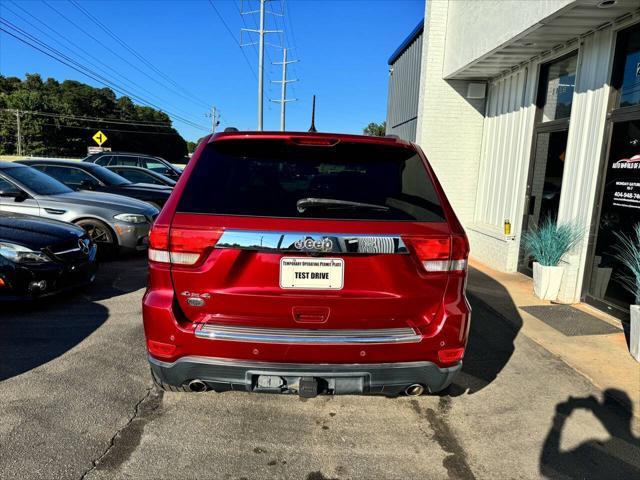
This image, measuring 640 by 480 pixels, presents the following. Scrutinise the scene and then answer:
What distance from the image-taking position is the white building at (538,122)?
530 centimetres

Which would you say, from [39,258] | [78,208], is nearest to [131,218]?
[78,208]

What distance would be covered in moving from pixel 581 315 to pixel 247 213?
4836mm

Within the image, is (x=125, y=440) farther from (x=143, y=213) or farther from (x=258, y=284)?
(x=143, y=213)

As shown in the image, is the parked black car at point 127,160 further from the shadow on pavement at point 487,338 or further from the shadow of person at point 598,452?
the shadow of person at point 598,452

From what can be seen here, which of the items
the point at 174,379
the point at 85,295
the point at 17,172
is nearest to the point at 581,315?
the point at 174,379

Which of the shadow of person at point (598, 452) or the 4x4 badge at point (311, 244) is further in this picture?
the shadow of person at point (598, 452)

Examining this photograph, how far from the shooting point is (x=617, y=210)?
5.33m

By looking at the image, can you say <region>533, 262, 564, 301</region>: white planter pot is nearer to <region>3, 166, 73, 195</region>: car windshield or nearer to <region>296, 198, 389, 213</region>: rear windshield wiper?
<region>296, 198, 389, 213</region>: rear windshield wiper

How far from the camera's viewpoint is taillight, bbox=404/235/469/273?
2.39 m

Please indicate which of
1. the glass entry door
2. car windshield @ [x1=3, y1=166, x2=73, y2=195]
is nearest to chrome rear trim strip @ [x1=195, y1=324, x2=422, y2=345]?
Result: the glass entry door

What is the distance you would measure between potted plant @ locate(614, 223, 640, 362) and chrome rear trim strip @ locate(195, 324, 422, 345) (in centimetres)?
303

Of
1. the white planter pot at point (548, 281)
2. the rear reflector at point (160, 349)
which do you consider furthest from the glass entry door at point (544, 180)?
the rear reflector at point (160, 349)

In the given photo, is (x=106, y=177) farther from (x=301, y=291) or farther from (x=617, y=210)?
(x=617, y=210)

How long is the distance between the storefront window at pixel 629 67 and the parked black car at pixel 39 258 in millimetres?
6686
